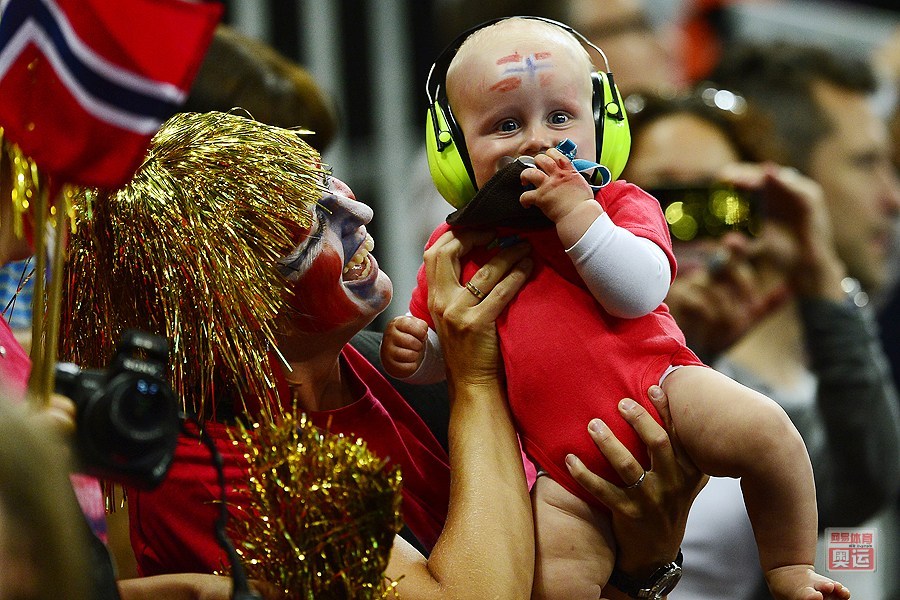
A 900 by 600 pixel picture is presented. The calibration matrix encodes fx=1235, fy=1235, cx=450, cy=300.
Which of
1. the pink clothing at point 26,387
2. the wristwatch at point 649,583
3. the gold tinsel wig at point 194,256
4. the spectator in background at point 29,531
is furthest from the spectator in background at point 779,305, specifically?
the spectator in background at point 29,531

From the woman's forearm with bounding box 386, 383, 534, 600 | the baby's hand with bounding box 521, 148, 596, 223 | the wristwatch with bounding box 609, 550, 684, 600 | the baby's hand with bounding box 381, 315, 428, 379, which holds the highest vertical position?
the baby's hand with bounding box 521, 148, 596, 223

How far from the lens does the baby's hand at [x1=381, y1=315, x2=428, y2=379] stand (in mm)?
1414

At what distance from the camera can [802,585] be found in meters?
1.28

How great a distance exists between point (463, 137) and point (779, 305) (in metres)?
1.44

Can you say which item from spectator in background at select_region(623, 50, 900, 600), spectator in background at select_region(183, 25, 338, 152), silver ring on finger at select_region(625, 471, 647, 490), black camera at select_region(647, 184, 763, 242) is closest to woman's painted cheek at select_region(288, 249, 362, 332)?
silver ring on finger at select_region(625, 471, 647, 490)

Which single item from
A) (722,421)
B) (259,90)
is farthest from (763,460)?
(259,90)

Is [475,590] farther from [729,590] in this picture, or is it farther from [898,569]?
[898,569]

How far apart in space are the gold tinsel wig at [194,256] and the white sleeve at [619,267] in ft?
1.00

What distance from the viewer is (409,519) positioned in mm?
1447

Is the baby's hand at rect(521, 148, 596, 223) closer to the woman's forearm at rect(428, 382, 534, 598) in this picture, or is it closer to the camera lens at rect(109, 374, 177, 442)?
the woman's forearm at rect(428, 382, 534, 598)

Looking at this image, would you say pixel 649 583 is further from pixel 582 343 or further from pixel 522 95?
pixel 522 95

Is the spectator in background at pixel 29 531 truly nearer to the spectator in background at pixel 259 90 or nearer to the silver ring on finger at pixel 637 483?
the silver ring on finger at pixel 637 483

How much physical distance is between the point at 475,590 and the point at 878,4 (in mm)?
5103

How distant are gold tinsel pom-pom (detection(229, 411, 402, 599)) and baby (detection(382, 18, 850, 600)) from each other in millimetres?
224
